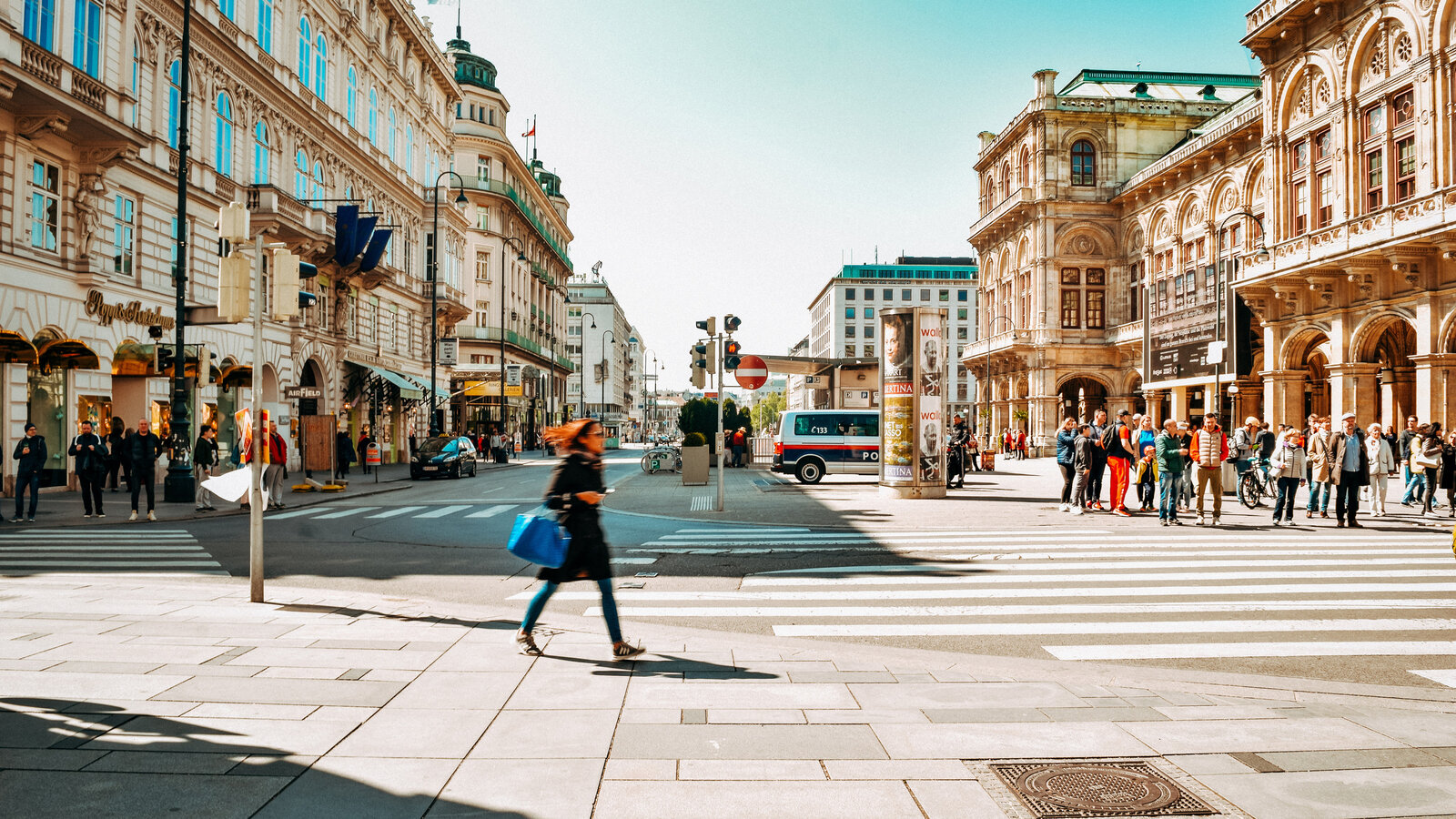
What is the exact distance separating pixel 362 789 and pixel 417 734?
688 millimetres

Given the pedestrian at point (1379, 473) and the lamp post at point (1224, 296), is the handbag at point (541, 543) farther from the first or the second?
the lamp post at point (1224, 296)

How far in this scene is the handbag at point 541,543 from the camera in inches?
249

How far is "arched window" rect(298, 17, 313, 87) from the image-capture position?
3500 centimetres

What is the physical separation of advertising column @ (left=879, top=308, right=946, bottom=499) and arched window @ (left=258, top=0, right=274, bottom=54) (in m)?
23.4

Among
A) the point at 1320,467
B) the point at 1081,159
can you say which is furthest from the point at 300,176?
the point at 1081,159

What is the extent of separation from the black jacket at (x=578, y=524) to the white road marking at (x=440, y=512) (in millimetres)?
11662

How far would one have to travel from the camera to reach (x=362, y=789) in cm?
390

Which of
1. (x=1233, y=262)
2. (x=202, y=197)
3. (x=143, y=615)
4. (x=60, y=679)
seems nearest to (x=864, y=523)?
(x=143, y=615)

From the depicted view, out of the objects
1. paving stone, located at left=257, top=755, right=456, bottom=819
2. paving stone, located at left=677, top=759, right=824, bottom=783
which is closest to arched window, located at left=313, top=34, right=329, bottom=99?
paving stone, located at left=257, top=755, right=456, bottom=819

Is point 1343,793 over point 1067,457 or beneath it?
beneath

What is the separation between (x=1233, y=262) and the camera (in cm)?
4466

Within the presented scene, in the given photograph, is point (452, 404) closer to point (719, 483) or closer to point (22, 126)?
point (22, 126)

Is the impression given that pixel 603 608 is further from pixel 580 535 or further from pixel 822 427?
pixel 822 427

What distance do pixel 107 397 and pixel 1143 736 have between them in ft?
82.9
